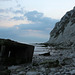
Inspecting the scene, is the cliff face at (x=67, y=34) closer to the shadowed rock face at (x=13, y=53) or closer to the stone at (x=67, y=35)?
the stone at (x=67, y=35)

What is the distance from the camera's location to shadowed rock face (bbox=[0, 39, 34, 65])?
8673 mm

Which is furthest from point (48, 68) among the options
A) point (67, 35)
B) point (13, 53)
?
point (67, 35)

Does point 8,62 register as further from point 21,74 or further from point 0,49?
point 21,74

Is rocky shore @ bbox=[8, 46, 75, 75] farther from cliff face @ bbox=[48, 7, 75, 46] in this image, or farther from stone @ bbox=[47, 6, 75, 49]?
cliff face @ bbox=[48, 7, 75, 46]

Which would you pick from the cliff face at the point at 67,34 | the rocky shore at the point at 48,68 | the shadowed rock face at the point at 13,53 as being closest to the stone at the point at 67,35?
the cliff face at the point at 67,34

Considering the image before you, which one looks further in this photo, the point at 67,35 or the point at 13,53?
the point at 67,35

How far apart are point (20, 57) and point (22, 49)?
630 mm

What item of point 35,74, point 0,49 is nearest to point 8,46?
point 0,49

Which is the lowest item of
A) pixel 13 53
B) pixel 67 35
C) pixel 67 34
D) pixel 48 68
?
pixel 48 68

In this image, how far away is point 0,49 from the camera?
8648mm

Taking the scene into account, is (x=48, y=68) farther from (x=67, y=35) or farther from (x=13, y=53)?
(x=67, y=35)

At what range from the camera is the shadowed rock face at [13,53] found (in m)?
8.67

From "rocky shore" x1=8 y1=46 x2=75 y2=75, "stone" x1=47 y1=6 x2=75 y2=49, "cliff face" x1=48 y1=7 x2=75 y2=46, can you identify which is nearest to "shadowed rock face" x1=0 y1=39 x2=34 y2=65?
"rocky shore" x1=8 y1=46 x2=75 y2=75

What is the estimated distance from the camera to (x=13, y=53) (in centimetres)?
1021
